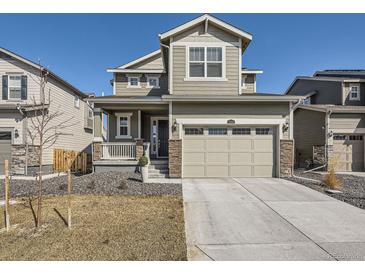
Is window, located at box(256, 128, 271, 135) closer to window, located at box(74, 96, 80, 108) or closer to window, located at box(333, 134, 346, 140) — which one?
window, located at box(333, 134, 346, 140)

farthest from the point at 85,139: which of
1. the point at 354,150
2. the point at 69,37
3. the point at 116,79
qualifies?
the point at 354,150

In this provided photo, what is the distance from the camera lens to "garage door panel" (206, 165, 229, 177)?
11.2 metres

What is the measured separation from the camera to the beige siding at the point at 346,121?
15453 mm

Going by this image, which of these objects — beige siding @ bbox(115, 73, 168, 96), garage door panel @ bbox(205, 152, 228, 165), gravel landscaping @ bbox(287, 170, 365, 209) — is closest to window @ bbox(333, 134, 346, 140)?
gravel landscaping @ bbox(287, 170, 365, 209)

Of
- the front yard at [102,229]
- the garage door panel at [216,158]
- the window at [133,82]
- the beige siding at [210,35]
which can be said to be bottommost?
the front yard at [102,229]

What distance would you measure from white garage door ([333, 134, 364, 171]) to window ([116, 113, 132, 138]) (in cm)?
1257

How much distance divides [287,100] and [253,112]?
158 cm

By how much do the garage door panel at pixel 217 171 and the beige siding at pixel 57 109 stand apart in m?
8.38

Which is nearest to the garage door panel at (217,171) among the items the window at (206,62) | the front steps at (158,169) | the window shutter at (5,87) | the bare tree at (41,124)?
the front steps at (158,169)

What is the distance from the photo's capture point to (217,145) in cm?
1123

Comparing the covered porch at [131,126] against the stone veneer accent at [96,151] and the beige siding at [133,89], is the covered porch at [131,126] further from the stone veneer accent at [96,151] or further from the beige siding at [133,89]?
the beige siding at [133,89]

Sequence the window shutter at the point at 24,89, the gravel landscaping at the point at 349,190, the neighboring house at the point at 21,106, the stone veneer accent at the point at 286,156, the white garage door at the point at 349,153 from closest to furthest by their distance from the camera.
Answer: the gravel landscaping at the point at 349,190, the stone veneer accent at the point at 286,156, the neighboring house at the point at 21,106, the window shutter at the point at 24,89, the white garage door at the point at 349,153

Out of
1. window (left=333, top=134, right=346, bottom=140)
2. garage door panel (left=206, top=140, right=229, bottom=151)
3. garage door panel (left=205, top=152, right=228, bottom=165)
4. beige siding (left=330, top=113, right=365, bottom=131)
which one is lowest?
garage door panel (left=205, top=152, right=228, bottom=165)
